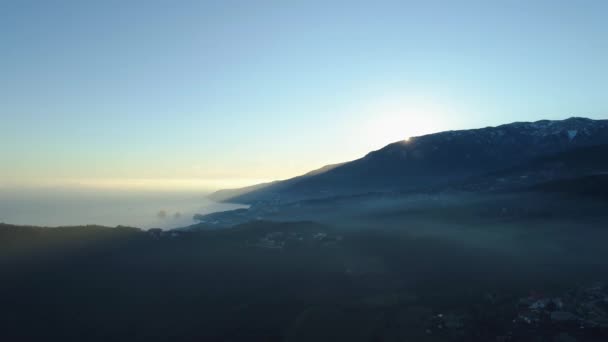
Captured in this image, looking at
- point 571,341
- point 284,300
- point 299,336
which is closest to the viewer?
point 571,341

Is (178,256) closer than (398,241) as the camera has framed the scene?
Yes

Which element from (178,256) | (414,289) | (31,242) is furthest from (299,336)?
(31,242)

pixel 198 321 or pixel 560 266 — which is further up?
pixel 198 321

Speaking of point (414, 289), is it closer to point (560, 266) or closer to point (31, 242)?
point (560, 266)

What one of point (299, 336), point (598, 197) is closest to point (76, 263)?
point (299, 336)

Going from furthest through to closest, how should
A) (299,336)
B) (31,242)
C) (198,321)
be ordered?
(31,242) < (198,321) < (299,336)

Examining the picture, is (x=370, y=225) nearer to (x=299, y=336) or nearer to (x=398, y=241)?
(x=398, y=241)

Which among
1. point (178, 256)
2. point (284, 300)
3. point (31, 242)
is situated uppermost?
point (31, 242)
